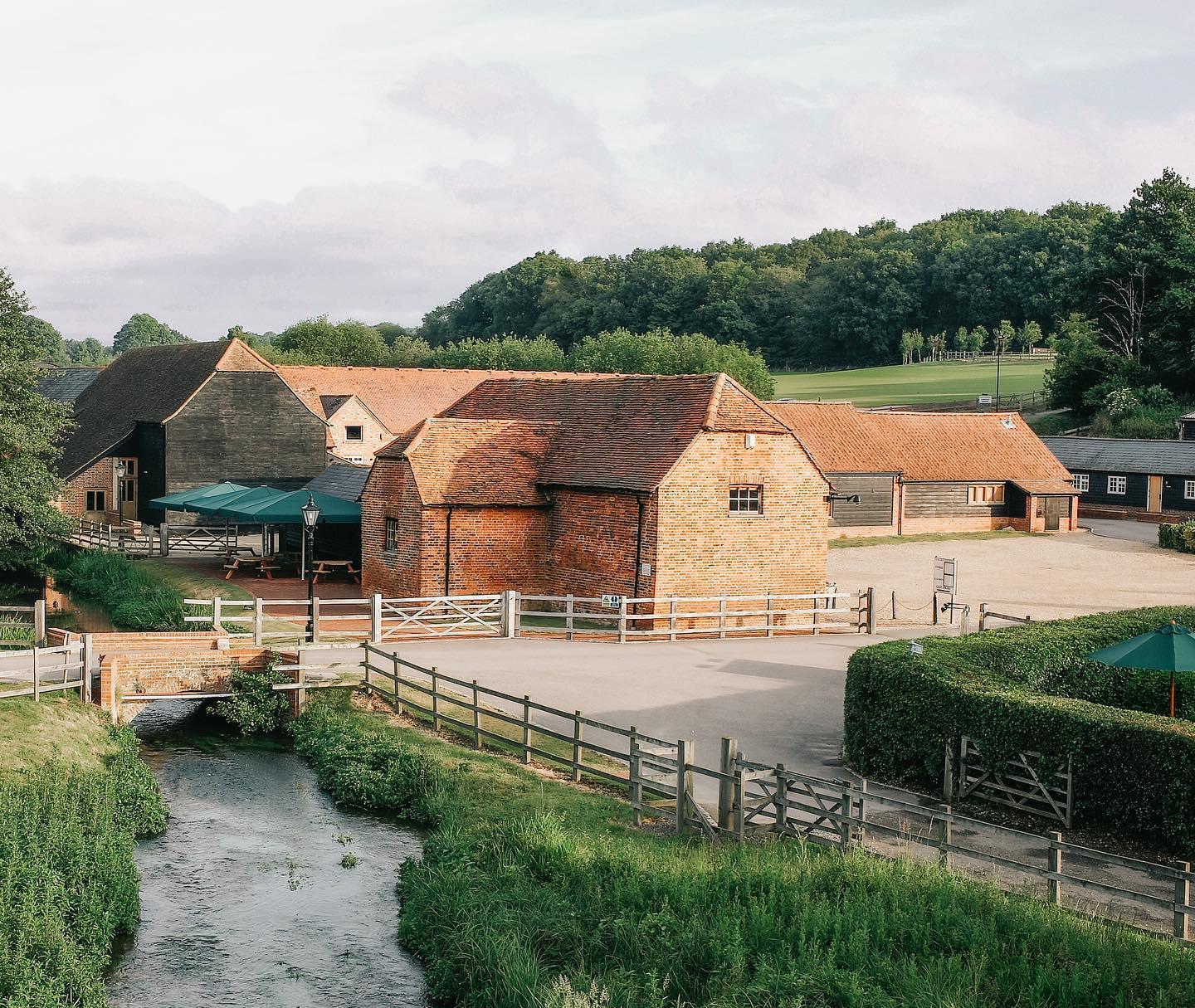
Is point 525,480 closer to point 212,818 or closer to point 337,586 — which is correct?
point 337,586

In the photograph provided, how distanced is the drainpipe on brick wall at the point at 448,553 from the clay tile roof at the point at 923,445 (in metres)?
25.0

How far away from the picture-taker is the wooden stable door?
2333 inches

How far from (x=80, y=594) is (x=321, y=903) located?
91.9ft

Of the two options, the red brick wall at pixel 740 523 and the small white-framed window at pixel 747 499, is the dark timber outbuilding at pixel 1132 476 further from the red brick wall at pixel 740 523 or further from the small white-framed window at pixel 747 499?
the small white-framed window at pixel 747 499

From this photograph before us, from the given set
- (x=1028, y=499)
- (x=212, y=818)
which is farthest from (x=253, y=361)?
(x=212, y=818)

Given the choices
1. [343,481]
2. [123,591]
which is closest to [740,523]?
[343,481]

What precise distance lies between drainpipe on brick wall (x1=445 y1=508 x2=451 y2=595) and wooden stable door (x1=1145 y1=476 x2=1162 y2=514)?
38.7m

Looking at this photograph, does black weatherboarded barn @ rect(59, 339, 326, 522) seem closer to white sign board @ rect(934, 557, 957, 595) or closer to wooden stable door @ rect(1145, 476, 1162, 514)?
white sign board @ rect(934, 557, 957, 595)

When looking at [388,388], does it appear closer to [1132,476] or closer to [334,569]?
[334,569]

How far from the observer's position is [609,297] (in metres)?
137

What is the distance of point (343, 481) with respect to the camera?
42062mm

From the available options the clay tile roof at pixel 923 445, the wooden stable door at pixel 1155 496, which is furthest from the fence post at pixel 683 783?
the wooden stable door at pixel 1155 496

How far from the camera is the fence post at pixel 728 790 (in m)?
16.4

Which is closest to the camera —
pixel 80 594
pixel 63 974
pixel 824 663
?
pixel 63 974
